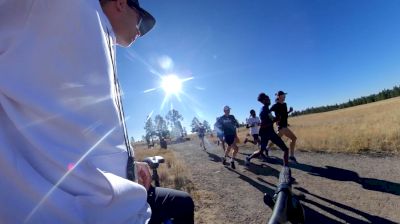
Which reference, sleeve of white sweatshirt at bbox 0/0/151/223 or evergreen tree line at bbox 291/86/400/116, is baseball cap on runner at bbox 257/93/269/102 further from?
evergreen tree line at bbox 291/86/400/116

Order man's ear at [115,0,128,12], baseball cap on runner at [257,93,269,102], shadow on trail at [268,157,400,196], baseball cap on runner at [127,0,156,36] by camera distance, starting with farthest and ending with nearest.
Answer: baseball cap on runner at [257,93,269,102] < shadow on trail at [268,157,400,196] < baseball cap on runner at [127,0,156,36] < man's ear at [115,0,128,12]

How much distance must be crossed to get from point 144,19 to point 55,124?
0.89 m

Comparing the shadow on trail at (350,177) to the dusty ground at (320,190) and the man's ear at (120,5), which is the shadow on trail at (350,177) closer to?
the dusty ground at (320,190)

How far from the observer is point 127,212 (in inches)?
38.0

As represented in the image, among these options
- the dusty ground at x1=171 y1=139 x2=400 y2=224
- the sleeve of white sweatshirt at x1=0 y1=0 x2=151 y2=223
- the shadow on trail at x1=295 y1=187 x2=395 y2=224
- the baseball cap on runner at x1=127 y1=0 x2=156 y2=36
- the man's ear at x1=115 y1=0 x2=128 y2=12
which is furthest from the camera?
the dusty ground at x1=171 y1=139 x2=400 y2=224

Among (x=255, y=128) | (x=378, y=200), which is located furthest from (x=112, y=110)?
(x=255, y=128)

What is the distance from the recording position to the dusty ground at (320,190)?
221 inches

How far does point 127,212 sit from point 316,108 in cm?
13454

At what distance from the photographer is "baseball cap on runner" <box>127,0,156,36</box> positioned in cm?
144

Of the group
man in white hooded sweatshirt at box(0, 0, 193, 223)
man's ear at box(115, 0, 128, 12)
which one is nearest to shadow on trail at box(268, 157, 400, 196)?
man's ear at box(115, 0, 128, 12)

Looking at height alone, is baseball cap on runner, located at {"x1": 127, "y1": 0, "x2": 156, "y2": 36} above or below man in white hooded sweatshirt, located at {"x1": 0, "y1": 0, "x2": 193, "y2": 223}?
above

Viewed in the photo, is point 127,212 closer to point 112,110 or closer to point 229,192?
point 112,110

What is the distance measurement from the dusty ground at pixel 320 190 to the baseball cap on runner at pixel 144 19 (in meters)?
4.88

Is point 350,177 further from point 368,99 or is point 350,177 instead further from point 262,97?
point 368,99
